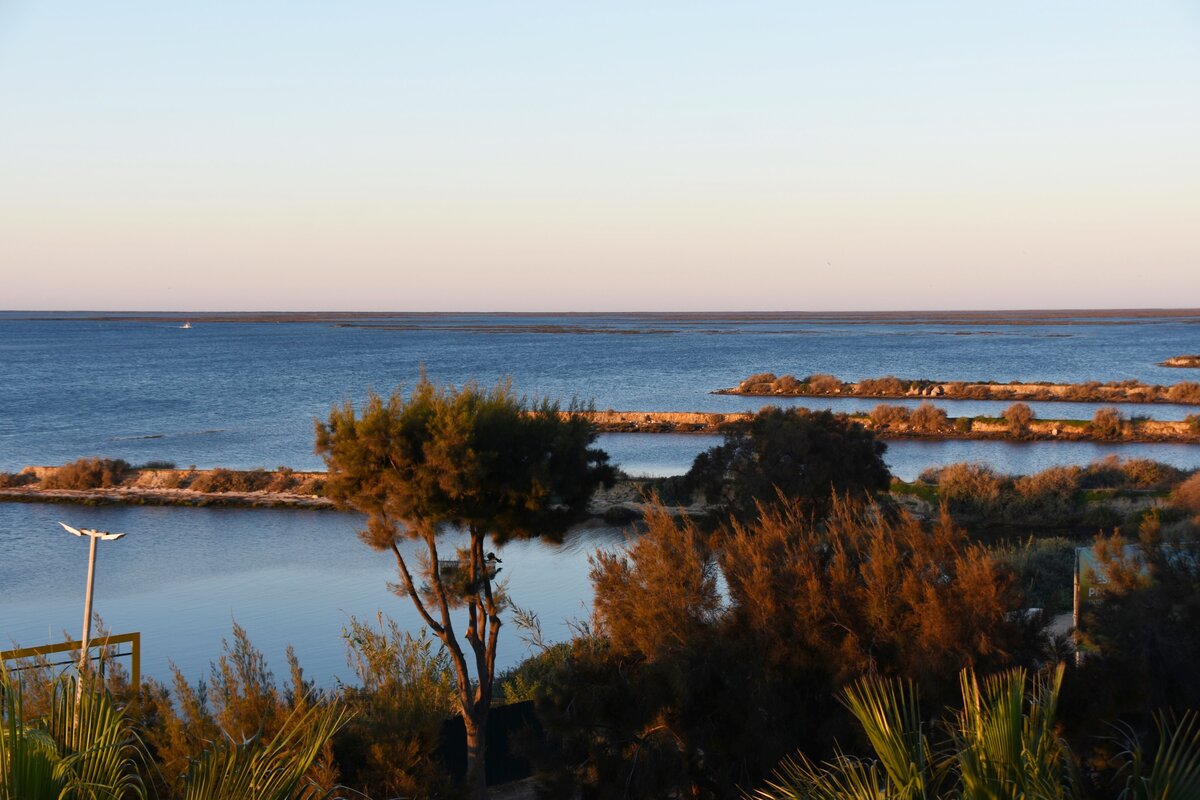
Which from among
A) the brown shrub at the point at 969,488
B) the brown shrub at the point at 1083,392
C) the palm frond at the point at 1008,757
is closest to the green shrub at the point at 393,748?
the palm frond at the point at 1008,757

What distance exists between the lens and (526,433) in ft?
41.9

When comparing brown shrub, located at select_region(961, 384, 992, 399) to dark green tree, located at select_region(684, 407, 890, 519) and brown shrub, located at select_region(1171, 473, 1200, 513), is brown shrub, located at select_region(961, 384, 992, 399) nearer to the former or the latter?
brown shrub, located at select_region(1171, 473, 1200, 513)

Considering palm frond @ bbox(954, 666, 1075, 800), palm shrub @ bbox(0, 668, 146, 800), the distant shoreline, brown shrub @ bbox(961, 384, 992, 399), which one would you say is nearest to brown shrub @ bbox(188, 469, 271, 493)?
palm shrub @ bbox(0, 668, 146, 800)

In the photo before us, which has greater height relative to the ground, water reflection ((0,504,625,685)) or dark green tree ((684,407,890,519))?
dark green tree ((684,407,890,519))

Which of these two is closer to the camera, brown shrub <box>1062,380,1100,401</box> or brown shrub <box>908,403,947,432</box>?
brown shrub <box>908,403,947,432</box>

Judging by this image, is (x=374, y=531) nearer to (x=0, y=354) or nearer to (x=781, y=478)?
(x=781, y=478)

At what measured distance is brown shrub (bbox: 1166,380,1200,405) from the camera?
5599 cm

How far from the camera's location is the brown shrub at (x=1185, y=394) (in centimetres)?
5599

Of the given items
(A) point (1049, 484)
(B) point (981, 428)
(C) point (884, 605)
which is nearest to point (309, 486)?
(A) point (1049, 484)

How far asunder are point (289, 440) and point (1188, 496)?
34.4 m

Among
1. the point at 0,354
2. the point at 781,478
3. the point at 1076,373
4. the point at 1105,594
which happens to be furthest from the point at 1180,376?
the point at 0,354

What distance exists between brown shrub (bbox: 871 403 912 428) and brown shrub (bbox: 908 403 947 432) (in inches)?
16.9

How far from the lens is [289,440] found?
1932 inches

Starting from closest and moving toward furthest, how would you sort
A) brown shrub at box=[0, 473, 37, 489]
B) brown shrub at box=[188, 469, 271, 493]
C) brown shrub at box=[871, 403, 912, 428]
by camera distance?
brown shrub at box=[188, 469, 271, 493], brown shrub at box=[0, 473, 37, 489], brown shrub at box=[871, 403, 912, 428]
